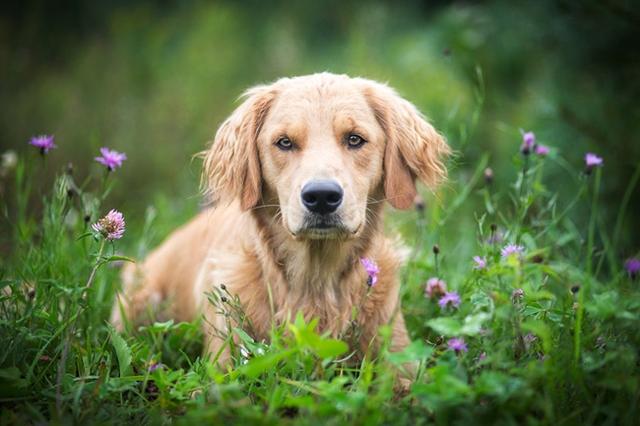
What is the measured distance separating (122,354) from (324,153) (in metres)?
1.20

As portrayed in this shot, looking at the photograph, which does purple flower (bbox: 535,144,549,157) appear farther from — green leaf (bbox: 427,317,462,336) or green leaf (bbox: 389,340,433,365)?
green leaf (bbox: 389,340,433,365)

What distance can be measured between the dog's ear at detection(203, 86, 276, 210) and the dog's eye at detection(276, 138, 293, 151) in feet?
0.64

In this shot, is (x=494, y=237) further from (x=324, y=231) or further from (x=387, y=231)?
(x=324, y=231)

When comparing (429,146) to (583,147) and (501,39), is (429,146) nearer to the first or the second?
(583,147)

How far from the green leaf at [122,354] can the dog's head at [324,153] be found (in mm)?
837

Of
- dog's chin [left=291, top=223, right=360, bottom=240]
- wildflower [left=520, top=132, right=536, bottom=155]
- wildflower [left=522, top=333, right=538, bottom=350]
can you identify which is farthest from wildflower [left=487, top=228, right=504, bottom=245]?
dog's chin [left=291, top=223, right=360, bottom=240]

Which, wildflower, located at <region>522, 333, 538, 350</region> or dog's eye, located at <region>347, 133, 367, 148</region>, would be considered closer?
wildflower, located at <region>522, 333, 538, 350</region>

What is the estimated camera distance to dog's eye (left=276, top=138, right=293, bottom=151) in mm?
3002

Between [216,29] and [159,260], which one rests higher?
[216,29]

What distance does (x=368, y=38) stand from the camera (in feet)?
26.3

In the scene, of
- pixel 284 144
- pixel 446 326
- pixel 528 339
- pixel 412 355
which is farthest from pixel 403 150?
pixel 412 355

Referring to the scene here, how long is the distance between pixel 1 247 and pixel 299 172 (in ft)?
9.06

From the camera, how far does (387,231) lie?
3.60 metres

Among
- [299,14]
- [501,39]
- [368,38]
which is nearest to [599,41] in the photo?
[501,39]
